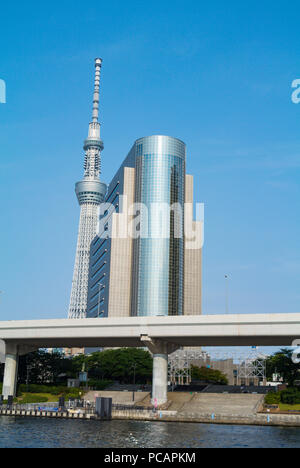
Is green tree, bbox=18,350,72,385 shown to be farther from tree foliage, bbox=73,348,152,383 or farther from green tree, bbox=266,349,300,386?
green tree, bbox=266,349,300,386

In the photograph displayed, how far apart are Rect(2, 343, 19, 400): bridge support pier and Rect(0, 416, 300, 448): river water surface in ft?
88.1

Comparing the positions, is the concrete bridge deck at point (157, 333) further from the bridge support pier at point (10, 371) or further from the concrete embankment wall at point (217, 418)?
the concrete embankment wall at point (217, 418)

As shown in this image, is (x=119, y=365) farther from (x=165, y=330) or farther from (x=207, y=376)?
(x=165, y=330)

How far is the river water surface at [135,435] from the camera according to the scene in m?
46.5

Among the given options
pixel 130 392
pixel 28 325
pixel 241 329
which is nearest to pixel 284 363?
pixel 241 329

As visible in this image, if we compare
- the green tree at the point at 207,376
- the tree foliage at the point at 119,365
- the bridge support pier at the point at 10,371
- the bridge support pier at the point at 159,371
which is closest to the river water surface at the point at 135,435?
the bridge support pier at the point at 159,371

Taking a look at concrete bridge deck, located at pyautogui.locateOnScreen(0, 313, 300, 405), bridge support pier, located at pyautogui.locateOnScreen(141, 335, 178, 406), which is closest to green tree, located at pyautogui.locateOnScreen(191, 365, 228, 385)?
concrete bridge deck, located at pyautogui.locateOnScreen(0, 313, 300, 405)

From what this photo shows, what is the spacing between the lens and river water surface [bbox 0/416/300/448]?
46531 millimetres

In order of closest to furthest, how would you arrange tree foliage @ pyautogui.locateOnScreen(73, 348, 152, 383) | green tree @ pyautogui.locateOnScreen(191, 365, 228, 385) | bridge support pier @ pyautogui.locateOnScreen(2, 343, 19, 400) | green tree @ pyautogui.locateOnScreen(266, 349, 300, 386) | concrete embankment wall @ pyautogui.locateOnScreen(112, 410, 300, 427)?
concrete embankment wall @ pyautogui.locateOnScreen(112, 410, 300, 427)
bridge support pier @ pyautogui.locateOnScreen(2, 343, 19, 400)
green tree @ pyautogui.locateOnScreen(266, 349, 300, 386)
tree foliage @ pyautogui.locateOnScreen(73, 348, 152, 383)
green tree @ pyautogui.locateOnScreen(191, 365, 228, 385)

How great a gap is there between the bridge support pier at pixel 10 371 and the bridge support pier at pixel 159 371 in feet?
85.6

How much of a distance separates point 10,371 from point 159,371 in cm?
2803
